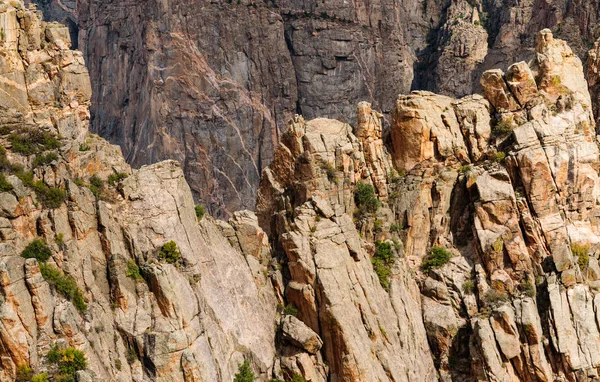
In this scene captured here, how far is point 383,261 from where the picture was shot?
6856cm

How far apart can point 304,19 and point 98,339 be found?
12374 centimetres

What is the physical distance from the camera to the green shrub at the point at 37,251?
51.9 meters

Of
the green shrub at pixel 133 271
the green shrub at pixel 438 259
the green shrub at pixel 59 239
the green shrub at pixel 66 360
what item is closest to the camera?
the green shrub at pixel 66 360

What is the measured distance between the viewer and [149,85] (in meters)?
157

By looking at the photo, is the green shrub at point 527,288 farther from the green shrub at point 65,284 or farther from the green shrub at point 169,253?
the green shrub at point 65,284

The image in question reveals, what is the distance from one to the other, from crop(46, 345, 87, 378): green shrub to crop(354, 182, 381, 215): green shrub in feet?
94.1

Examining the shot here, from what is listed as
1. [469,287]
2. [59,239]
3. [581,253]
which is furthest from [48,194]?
[581,253]

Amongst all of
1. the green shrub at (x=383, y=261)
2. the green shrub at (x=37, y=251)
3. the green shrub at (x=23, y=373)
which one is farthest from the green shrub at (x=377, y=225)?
the green shrub at (x=23, y=373)

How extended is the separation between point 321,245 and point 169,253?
40.2 feet

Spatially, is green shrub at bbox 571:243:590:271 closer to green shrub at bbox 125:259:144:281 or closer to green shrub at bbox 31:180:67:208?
green shrub at bbox 125:259:144:281

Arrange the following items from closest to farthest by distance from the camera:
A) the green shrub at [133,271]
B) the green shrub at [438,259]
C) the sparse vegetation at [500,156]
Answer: the green shrub at [133,271] → the green shrub at [438,259] → the sparse vegetation at [500,156]

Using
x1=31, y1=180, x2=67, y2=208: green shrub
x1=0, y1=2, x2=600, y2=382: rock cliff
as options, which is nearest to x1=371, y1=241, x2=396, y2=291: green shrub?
x1=0, y1=2, x2=600, y2=382: rock cliff

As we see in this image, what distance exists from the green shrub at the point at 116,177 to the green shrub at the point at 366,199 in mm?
20247

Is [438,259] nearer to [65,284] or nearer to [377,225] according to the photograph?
[377,225]
